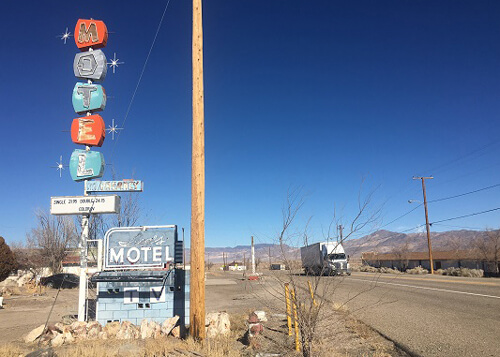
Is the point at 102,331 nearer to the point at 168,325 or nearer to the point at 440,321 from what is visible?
the point at 168,325

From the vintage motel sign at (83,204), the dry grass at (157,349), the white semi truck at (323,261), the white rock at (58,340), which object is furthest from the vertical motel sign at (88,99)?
the white semi truck at (323,261)

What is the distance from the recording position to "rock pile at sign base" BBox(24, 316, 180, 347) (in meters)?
9.68

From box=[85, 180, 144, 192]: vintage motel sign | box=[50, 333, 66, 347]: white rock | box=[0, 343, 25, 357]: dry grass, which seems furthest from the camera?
box=[85, 180, 144, 192]: vintage motel sign

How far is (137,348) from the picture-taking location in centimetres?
866

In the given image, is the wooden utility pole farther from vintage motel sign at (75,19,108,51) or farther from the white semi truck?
vintage motel sign at (75,19,108,51)

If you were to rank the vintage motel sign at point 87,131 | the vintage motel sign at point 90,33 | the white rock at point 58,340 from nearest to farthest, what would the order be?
the white rock at point 58,340 < the vintage motel sign at point 87,131 < the vintage motel sign at point 90,33

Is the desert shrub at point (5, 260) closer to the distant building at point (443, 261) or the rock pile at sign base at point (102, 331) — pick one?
the rock pile at sign base at point (102, 331)

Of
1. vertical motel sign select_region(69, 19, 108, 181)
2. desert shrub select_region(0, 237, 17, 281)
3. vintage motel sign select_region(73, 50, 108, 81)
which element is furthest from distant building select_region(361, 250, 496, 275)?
desert shrub select_region(0, 237, 17, 281)

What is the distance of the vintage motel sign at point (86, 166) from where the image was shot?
13.1 meters

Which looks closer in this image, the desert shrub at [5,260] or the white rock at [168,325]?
the white rock at [168,325]

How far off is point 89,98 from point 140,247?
5846mm

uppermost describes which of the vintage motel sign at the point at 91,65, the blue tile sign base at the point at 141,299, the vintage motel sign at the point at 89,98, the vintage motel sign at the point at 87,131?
the vintage motel sign at the point at 91,65

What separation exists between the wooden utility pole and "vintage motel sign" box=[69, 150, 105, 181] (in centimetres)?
579

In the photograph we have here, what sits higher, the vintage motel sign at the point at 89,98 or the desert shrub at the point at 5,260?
the vintage motel sign at the point at 89,98
